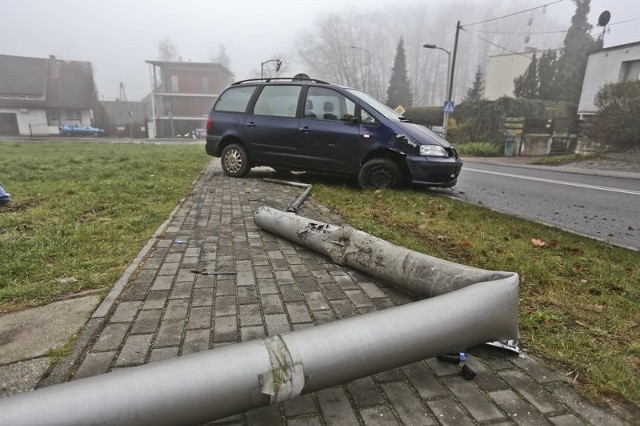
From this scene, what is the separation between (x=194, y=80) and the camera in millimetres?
60938

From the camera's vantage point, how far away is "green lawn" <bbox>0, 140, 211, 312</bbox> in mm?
2887

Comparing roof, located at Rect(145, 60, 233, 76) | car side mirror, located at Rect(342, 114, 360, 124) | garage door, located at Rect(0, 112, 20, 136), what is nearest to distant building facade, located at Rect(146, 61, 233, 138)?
roof, located at Rect(145, 60, 233, 76)

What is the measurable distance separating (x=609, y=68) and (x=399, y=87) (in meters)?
43.3

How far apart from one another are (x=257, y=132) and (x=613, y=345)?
6876 millimetres

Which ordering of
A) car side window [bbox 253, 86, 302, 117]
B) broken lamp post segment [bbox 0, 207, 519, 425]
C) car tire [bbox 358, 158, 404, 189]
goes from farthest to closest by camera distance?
car side window [bbox 253, 86, 302, 117] → car tire [bbox 358, 158, 404, 189] → broken lamp post segment [bbox 0, 207, 519, 425]

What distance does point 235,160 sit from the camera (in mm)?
8367

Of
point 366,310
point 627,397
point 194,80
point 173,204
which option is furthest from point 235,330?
point 194,80

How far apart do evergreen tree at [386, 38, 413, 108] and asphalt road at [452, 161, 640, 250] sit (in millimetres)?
56052

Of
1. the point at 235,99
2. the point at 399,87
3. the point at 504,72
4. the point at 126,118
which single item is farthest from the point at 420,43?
the point at 235,99

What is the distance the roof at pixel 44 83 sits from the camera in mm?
46250

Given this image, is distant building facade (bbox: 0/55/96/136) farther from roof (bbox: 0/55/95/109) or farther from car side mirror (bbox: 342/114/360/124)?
car side mirror (bbox: 342/114/360/124)

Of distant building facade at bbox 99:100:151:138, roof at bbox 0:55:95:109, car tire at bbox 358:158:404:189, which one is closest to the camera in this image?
car tire at bbox 358:158:404:189

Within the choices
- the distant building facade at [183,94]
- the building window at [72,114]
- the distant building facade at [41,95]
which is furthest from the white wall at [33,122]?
the distant building facade at [183,94]

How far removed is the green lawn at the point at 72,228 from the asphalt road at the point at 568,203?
5227 millimetres
